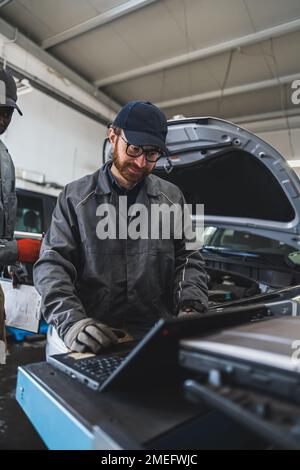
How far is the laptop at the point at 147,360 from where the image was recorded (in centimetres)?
47

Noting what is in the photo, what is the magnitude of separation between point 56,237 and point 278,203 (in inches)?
54.7

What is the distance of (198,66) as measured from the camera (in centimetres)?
499

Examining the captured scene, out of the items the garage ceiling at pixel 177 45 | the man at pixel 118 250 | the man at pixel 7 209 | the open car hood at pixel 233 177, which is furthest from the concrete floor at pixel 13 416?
the garage ceiling at pixel 177 45

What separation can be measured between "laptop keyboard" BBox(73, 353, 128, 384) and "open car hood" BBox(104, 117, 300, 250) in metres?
1.34

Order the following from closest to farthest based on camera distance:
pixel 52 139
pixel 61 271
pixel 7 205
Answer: pixel 61 271 → pixel 7 205 → pixel 52 139

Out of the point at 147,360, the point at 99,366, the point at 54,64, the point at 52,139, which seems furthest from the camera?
the point at 52,139

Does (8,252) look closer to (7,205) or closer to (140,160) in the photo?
(7,205)

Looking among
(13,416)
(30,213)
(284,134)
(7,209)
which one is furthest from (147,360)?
(284,134)

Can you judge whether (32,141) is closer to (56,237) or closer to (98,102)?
(98,102)

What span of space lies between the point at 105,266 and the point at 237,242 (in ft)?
5.92

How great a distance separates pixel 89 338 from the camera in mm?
765

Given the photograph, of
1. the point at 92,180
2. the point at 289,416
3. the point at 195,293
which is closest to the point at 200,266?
the point at 195,293

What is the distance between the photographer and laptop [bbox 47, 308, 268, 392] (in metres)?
0.47

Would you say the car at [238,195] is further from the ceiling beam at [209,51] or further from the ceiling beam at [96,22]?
the ceiling beam at [209,51]
